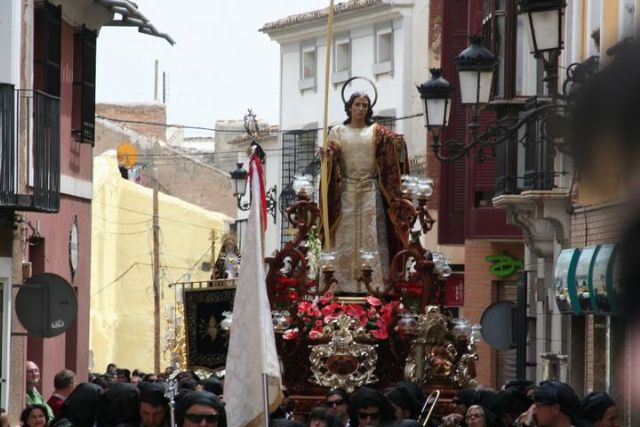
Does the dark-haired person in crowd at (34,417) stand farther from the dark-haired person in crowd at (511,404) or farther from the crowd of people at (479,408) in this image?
the dark-haired person in crowd at (511,404)

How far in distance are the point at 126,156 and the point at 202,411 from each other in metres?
44.1

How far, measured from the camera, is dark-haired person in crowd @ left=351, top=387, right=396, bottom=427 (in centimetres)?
917

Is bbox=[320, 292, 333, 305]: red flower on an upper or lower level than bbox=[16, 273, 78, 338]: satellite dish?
upper

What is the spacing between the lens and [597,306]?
53.4 ft

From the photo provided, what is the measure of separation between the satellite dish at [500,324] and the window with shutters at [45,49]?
254 inches

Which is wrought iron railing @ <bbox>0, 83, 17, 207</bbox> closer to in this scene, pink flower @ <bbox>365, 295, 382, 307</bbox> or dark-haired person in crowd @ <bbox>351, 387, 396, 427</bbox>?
pink flower @ <bbox>365, 295, 382, 307</bbox>

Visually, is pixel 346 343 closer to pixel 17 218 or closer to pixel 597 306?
pixel 597 306

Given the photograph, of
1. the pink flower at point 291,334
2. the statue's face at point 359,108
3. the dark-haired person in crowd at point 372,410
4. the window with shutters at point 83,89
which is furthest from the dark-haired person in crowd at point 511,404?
the window with shutters at point 83,89

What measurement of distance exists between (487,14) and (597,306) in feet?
30.2

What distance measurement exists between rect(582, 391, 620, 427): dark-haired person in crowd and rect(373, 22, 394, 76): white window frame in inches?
1598

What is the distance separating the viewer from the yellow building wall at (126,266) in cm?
4941

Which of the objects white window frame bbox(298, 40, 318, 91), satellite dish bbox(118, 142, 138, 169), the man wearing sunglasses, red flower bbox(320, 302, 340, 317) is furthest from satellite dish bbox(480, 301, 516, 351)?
white window frame bbox(298, 40, 318, 91)

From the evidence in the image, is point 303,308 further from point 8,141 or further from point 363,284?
point 8,141

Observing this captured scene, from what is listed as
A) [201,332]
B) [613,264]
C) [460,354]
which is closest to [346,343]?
[460,354]
